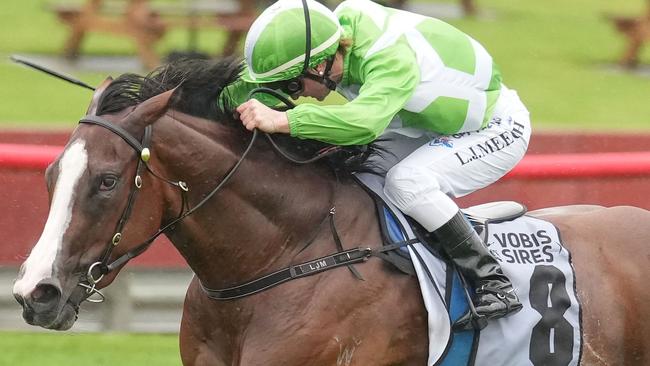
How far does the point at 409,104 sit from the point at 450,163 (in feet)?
0.93

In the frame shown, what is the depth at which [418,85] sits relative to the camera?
450 cm

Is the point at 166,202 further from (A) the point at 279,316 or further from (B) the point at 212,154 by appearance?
(A) the point at 279,316

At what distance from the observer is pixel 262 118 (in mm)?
4254

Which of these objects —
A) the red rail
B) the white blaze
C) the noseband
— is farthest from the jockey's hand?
the red rail

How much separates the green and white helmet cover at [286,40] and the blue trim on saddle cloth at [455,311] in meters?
0.63

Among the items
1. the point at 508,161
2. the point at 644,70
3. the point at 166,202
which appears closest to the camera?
the point at 166,202

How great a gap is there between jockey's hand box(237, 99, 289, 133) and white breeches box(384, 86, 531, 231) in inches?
20.0

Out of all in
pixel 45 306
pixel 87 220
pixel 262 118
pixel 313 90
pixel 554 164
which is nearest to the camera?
pixel 45 306

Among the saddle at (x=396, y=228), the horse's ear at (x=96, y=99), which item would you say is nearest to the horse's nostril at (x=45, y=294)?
the horse's ear at (x=96, y=99)

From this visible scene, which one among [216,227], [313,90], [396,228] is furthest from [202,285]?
[313,90]

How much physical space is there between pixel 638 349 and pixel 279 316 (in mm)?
1508

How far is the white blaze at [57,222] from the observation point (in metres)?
3.84

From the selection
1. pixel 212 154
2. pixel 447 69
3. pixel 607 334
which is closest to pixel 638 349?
pixel 607 334

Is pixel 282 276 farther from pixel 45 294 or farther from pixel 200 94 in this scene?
pixel 45 294
